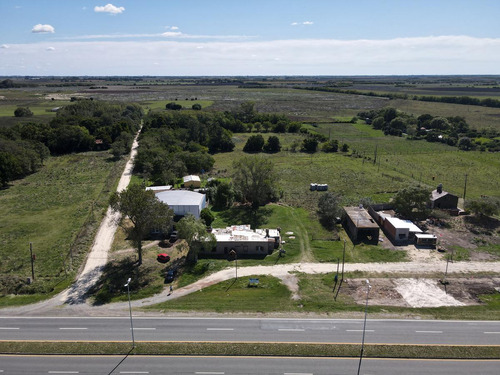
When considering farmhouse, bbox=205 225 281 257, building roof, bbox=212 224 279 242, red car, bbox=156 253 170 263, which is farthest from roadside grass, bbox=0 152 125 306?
building roof, bbox=212 224 279 242

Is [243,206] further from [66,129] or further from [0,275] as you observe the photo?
[66,129]

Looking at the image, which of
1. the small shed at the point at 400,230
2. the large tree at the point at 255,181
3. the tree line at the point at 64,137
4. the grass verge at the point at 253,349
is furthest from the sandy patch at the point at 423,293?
the tree line at the point at 64,137

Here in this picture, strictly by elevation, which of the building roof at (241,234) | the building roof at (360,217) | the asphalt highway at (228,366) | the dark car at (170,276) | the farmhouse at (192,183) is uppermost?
the farmhouse at (192,183)

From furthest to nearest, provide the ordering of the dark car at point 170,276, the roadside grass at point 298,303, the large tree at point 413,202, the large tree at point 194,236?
the large tree at point 413,202 → the large tree at point 194,236 → the dark car at point 170,276 → the roadside grass at point 298,303

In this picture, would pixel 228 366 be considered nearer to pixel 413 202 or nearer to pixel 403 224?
pixel 403 224

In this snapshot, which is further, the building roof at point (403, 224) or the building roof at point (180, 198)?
the building roof at point (180, 198)

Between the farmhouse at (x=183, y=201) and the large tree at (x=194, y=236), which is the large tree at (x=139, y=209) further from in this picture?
the farmhouse at (x=183, y=201)

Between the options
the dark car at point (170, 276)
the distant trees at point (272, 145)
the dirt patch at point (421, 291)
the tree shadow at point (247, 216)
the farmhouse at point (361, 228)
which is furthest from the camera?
the distant trees at point (272, 145)
